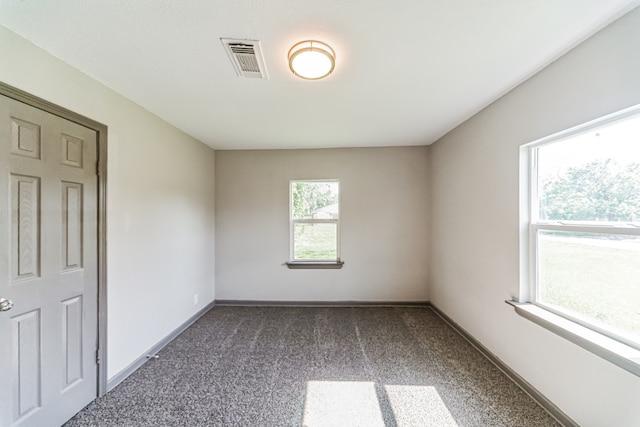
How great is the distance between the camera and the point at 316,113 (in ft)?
8.03

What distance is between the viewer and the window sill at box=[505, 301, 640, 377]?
1.23m

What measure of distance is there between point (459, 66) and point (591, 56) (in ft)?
2.20

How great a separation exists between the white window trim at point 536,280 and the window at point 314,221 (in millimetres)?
2281

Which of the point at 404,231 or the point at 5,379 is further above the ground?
the point at 404,231

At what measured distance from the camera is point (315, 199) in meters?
3.82

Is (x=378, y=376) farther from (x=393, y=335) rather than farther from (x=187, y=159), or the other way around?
(x=187, y=159)

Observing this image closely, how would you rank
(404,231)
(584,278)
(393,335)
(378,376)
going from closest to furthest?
(584,278) < (378,376) < (393,335) < (404,231)

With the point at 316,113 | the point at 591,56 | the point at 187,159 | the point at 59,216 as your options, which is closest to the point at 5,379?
the point at 59,216

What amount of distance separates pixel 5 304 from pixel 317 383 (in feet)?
6.72

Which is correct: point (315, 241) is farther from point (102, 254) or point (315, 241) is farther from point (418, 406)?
point (102, 254)

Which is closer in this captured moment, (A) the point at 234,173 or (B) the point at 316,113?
(B) the point at 316,113

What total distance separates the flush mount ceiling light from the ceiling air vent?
0.71ft

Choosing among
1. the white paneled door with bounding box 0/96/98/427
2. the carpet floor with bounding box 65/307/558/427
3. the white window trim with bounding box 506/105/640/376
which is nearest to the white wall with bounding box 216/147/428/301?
the carpet floor with bounding box 65/307/558/427

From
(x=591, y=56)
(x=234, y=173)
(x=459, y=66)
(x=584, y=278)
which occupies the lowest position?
(x=584, y=278)
